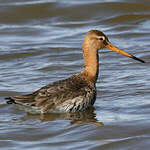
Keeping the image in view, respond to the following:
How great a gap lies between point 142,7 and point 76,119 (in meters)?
9.74

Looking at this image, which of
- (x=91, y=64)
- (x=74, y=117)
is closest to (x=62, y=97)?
(x=74, y=117)

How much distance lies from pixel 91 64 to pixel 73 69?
2707 millimetres

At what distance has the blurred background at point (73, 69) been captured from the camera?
9344mm

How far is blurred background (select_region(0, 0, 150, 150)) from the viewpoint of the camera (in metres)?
9.34

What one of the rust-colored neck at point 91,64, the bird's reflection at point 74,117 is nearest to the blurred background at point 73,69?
the bird's reflection at point 74,117

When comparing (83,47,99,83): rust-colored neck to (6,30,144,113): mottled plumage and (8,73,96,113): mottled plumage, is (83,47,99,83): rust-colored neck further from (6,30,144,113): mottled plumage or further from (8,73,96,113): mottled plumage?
(8,73,96,113): mottled plumage

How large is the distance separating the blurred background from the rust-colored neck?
2.05 feet

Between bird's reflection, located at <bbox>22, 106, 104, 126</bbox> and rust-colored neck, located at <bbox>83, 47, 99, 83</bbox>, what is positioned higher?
rust-colored neck, located at <bbox>83, 47, 99, 83</bbox>

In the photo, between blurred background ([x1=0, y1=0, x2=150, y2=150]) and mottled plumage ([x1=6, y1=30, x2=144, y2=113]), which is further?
mottled plumage ([x1=6, y1=30, x2=144, y2=113])

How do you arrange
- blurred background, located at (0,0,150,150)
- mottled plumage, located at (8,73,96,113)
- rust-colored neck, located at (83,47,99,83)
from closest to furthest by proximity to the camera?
1. blurred background, located at (0,0,150,150)
2. mottled plumage, located at (8,73,96,113)
3. rust-colored neck, located at (83,47,99,83)

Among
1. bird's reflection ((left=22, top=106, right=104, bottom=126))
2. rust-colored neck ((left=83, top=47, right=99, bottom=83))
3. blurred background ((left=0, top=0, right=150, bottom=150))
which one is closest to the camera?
blurred background ((left=0, top=0, right=150, bottom=150))

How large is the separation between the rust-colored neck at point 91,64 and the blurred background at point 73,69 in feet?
2.05

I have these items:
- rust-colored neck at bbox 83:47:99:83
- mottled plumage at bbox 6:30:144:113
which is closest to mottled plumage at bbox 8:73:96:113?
mottled plumage at bbox 6:30:144:113

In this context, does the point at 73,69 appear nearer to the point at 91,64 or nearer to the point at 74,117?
the point at 91,64
